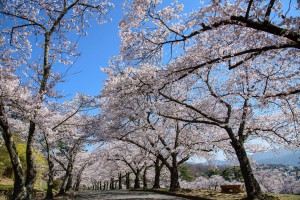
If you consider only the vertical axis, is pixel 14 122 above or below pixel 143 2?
below

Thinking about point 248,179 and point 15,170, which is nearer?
point 15,170

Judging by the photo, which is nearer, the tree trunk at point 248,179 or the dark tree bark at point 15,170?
the dark tree bark at point 15,170

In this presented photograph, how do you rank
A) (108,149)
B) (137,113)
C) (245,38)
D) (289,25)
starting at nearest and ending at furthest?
(289,25) → (245,38) → (137,113) → (108,149)

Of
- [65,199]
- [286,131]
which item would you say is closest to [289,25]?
[286,131]

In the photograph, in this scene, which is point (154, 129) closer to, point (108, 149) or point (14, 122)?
point (14, 122)

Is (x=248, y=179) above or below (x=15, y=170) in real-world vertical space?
below

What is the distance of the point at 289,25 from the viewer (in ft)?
18.7

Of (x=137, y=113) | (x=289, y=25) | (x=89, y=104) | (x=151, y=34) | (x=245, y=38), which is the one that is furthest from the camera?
(x=137, y=113)

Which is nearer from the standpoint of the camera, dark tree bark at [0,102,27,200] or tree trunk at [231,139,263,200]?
dark tree bark at [0,102,27,200]

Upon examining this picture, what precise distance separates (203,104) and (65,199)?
12.2 meters

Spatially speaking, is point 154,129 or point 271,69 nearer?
point 271,69

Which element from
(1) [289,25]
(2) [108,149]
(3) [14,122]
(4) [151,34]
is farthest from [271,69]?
(2) [108,149]

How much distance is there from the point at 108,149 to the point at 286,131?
79.6 ft

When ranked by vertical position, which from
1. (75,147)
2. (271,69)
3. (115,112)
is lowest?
(75,147)
